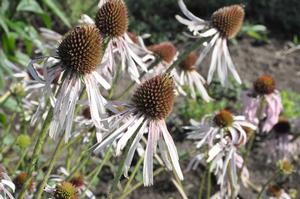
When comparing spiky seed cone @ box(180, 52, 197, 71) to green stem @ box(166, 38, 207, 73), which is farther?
spiky seed cone @ box(180, 52, 197, 71)

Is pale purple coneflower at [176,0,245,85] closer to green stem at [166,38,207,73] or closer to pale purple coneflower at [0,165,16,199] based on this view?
green stem at [166,38,207,73]

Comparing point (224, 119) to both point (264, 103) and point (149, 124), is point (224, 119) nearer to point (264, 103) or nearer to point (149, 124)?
point (264, 103)

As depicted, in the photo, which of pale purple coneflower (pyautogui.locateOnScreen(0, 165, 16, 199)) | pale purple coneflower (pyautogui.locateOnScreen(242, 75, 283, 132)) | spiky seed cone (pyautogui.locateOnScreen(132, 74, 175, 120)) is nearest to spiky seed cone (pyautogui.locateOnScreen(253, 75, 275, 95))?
pale purple coneflower (pyautogui.locateOnScreen(242, 75, 283, 132))

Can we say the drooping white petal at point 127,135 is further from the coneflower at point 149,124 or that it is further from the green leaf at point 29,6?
the green leaf at point 29,6

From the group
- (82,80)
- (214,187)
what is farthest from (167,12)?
(82,80)

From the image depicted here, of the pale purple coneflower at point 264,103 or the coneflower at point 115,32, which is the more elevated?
the coneflower at point 115,32

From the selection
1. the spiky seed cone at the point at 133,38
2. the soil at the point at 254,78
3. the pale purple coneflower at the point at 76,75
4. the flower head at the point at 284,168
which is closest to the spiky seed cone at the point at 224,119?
the flower head at the point at 284,168
